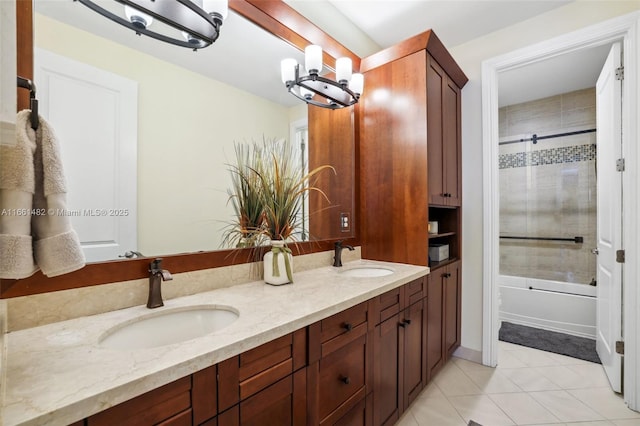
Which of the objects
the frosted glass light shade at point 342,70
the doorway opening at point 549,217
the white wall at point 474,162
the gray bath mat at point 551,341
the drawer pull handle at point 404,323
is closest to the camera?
the drawer pull handle at point 404,323

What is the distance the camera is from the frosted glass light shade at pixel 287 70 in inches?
65.6

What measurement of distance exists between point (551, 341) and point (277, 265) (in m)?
2.85

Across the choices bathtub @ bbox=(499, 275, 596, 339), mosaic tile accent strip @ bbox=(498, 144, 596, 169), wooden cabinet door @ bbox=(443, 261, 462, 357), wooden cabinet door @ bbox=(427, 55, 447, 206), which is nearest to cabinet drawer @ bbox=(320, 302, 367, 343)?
wooden cabinet door @ bbox=(427, 55, 447, 206)

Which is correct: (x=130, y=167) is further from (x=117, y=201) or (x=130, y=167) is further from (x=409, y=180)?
(x=409, y=180)

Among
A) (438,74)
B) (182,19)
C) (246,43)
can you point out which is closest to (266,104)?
(246,43)

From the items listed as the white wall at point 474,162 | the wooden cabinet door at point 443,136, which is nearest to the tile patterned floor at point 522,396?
the white wall at point 474,162

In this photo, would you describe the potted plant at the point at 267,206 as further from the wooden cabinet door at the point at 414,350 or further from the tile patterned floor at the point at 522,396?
the tile patterned floor at the point at 522,396

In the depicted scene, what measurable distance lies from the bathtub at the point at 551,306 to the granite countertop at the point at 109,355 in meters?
2.83

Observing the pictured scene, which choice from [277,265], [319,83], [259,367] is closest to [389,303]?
[277,265]

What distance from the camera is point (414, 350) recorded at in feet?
5.62

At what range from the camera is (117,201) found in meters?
1.06

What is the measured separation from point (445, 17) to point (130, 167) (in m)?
2.36

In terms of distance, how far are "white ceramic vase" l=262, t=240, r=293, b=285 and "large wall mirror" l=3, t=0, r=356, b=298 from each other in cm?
23

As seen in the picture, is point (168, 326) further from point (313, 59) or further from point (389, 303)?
point (313, 59)
